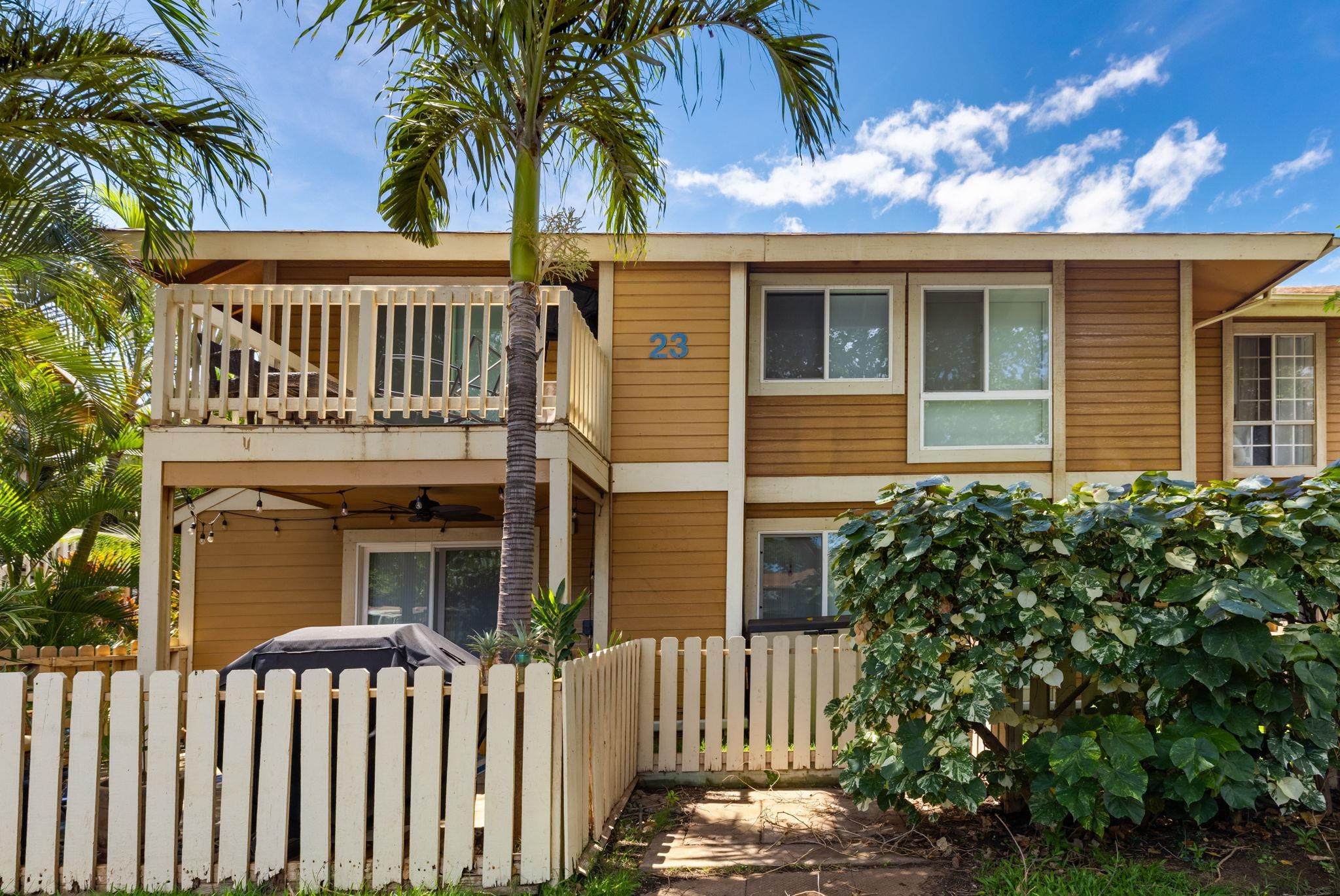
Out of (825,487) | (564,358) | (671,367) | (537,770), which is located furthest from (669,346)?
(537,770)

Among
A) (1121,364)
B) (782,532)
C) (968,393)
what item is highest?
(1121,364)

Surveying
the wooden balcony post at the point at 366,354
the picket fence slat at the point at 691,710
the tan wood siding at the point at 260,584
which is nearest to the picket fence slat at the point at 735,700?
the picket fence slat at the point at 691,710

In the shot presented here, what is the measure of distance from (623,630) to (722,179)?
2185cm

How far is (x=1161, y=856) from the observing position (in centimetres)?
436

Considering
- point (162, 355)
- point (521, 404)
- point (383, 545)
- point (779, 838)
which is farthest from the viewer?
point (383, 545)

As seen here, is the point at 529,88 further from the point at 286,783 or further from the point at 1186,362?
the point at 1186,362

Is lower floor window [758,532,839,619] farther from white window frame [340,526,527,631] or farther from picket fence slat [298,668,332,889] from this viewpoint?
picket fence slat [298,668,332,889]

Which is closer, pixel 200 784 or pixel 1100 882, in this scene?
pixel 1100 882

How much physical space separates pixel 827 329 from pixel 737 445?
1.76m

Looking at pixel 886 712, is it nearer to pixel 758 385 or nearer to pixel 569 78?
pixel 569 78

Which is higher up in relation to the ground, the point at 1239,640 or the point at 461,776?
the point at 1239,640

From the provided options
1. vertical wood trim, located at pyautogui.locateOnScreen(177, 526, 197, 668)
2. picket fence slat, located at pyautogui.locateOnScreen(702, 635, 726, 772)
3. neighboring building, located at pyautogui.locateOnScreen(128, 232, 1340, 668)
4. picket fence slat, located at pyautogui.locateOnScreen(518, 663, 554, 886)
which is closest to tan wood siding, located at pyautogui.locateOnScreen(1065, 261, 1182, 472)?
neighboring building, located at pyautogui.locateOnScreen(128, 232, 1340, 668)

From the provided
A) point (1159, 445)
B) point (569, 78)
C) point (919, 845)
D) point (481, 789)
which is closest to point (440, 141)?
point (569, 78)

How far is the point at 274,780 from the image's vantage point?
4297 mm
